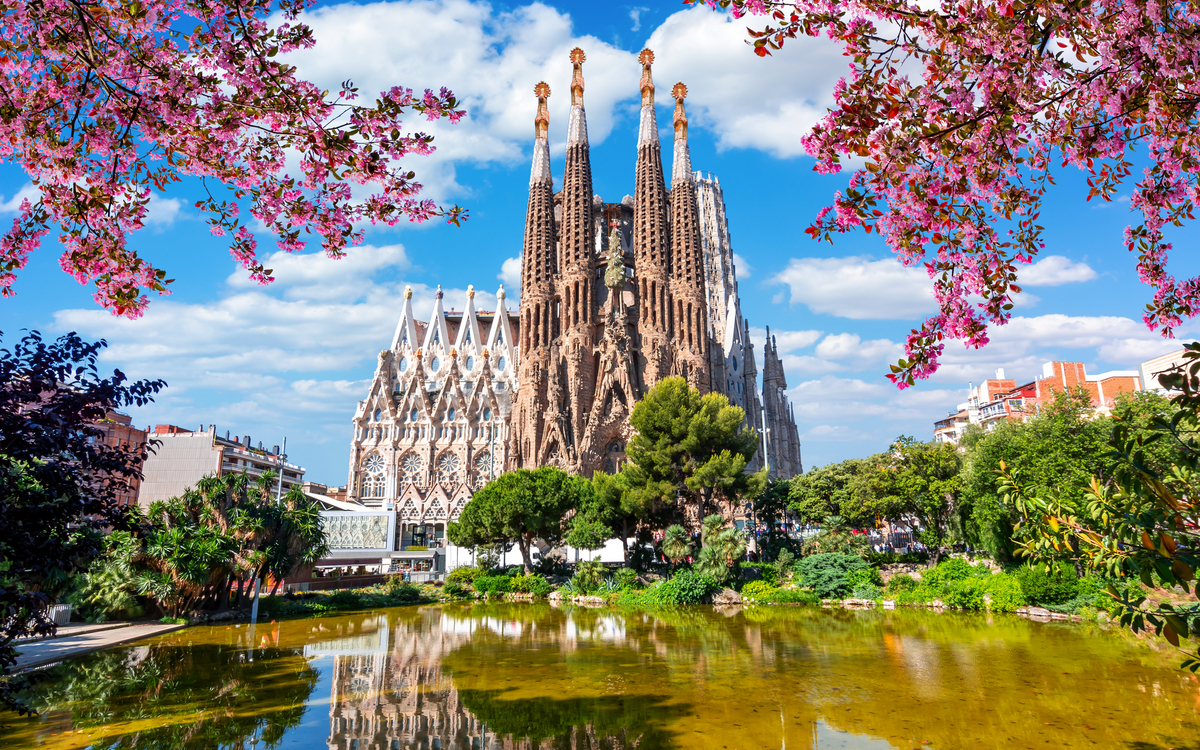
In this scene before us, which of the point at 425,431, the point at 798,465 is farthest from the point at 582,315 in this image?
the point at 798,465

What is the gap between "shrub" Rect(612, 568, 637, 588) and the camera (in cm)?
2686

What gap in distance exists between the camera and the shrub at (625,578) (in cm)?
2686

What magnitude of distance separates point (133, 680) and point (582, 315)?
3953 cm

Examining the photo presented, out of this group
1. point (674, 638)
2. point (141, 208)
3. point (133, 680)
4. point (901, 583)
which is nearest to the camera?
point (141, 208)

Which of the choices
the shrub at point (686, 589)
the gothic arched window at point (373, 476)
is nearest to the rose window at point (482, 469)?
the gothic arched window at point (373, 476)

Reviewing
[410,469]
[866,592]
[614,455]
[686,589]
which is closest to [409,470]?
[410,469]

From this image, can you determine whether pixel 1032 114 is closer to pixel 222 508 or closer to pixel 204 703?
pixel 204 703

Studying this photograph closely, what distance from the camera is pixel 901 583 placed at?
2314cm

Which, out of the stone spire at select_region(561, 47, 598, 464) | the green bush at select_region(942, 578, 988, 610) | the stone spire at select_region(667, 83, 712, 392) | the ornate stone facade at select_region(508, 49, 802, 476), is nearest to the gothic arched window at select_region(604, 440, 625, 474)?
the ornate stone facade at select_region(508, 49, 802, 476)

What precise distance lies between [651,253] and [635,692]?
42.7m

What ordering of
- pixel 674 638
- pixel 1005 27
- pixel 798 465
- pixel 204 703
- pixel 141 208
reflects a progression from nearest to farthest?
pixel 1005 27 < pixel 141 208 < pixel 204 703 < pixel 674 638 < pixel 798 465

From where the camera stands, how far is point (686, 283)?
49969mm

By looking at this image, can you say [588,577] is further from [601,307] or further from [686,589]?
[601,307]

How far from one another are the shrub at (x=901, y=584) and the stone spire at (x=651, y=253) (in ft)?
81.3
